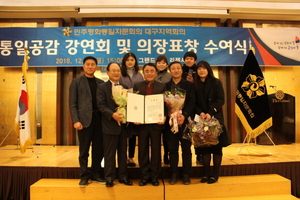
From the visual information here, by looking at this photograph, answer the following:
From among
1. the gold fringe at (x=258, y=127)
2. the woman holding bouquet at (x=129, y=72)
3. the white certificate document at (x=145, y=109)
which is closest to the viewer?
the white certificate document at (x=145, y=109)

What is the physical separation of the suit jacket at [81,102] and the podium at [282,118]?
3.98m

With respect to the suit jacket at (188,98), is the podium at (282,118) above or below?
below

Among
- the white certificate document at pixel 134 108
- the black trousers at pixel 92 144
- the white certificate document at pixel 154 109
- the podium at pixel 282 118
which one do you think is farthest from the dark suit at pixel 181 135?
the podium at pixel 282 118

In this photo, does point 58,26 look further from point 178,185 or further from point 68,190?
point 178,185

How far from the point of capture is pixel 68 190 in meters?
2.34

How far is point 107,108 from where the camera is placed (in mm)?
2215

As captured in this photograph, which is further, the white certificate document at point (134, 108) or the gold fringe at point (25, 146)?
the gold fringe at point (25, 146)

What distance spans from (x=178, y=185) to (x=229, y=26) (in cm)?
415

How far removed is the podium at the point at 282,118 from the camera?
451 centimetres

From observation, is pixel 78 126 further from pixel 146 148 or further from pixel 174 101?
pixel 174 101

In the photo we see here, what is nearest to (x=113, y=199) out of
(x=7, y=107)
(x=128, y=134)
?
(x=128, y=134)

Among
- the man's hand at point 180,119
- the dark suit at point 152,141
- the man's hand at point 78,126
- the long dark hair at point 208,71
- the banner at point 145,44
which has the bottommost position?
the dark suit at point 152,141

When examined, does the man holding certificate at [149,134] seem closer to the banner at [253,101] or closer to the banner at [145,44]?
the banner at [253,101]

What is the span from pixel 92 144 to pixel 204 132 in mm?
1278
